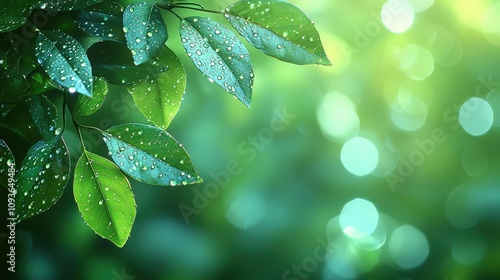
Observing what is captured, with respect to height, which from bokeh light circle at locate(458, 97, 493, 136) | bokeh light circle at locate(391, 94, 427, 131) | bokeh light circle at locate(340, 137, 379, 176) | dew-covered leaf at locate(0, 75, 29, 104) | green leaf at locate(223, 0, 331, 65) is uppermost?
green leaf at locate(223, 0, 331, 65)

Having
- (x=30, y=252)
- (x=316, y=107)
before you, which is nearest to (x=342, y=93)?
(x=316, y=107)

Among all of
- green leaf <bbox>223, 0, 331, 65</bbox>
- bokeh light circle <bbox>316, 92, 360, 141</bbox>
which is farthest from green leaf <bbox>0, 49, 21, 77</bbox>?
bokeh light circle <bbox>316, 92, 360, 141</bbox>

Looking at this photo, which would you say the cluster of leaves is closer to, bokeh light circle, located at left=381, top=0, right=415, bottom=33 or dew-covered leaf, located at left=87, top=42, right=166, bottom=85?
dew-covered leaf, located at left=87, top=42, right=166, bottom=85

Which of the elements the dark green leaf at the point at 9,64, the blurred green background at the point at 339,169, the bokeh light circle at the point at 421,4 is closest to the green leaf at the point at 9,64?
the dark green leaf at the point at 9,64

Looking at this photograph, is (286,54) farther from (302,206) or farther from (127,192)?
(302,206)

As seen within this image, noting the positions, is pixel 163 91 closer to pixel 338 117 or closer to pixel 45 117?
pixel 45 117

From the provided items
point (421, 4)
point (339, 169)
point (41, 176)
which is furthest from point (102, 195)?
point (421, 4)
